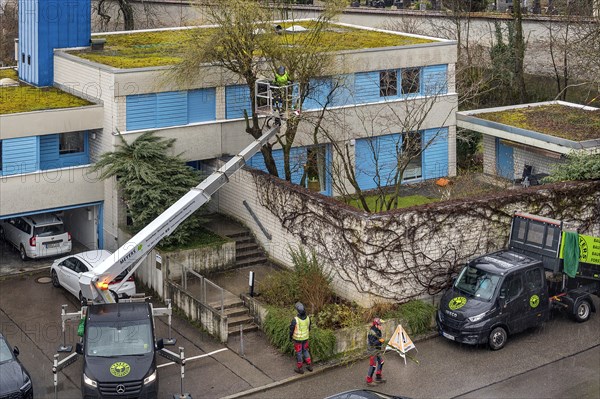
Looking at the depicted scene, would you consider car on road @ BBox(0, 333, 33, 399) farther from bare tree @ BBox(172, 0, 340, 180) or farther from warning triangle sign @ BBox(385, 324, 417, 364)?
bare tree @ BBox(172, 0, 340, 180)

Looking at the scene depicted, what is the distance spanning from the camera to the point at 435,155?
37812mm

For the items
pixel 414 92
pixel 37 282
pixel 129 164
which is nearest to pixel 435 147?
pixel 414 92

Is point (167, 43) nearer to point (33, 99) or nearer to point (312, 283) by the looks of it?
point (33, 99)

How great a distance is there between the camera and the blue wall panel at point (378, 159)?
35938 millimetres

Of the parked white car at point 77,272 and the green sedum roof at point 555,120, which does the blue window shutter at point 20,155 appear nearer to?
the parked white car at point 77,272

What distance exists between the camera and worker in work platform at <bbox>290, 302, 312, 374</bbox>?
76.9 ft

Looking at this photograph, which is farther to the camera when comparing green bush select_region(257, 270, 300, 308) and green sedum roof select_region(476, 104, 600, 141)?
green sedum roof select_region(476, 104, 600, 141)

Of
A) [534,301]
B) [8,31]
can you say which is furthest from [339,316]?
[8,31]

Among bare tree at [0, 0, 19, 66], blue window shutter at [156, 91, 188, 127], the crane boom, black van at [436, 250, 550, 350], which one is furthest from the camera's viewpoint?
bare tree at [0, 0, 19, 66]

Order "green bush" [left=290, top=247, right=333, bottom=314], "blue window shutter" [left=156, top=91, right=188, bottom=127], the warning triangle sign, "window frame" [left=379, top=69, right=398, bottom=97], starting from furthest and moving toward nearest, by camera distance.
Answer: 1. "window frame" [left=379, top=69, right=398, bottom=97]
2. "blue window shutter" [left=156, top=91, right=188, bottom=127]
3. "green bush" [left=290, top=247, right=333, bottom=314]
4. the warning triangle sign

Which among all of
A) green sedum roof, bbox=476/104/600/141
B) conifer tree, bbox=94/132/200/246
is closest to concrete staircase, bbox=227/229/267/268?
conifer tree, bbox=94/132/200/246

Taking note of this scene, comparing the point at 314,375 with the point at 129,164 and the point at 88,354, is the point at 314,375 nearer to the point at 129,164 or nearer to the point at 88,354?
the point at 88,354

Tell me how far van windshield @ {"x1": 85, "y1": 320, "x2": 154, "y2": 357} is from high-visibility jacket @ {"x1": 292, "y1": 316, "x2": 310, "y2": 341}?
11.1 ft

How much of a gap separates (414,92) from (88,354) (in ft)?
60.5
